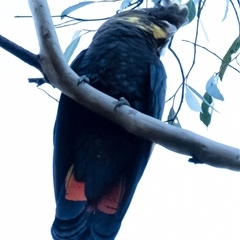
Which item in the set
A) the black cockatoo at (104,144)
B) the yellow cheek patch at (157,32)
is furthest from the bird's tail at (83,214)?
the yellow cheek patch at (157,32)

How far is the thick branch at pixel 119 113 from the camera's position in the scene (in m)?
1.17

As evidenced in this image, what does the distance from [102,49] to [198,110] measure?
12.1 inches

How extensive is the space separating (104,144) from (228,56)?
0.49 m

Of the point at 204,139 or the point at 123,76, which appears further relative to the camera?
the point at 123,76

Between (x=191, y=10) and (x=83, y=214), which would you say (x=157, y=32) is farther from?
(x=83, y=214)

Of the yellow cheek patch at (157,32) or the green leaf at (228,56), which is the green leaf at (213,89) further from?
the yellow cheek patch at (157,32)

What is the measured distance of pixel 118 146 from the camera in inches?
60.9

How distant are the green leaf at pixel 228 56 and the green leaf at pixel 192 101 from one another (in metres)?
0.13

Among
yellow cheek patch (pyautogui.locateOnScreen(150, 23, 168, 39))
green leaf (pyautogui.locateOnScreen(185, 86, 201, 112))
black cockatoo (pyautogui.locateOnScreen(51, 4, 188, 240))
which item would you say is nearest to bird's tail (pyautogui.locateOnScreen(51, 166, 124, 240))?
black cockatoo (pyautogui.locateOnScreen(51, 4, 188, 240))

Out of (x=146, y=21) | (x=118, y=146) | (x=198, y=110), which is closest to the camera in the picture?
(x=118, y=146)

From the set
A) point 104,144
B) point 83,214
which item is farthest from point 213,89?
point 83,214

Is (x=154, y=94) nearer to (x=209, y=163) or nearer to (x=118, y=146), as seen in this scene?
(x=118, y=146)

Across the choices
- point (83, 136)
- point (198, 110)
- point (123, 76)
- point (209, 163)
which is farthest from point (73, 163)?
point (209, 163)

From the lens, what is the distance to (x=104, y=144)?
5.09 ft
